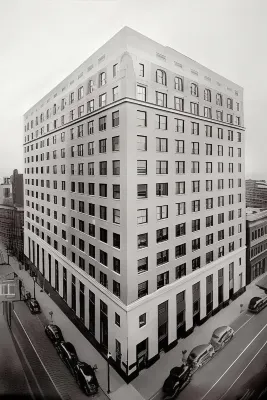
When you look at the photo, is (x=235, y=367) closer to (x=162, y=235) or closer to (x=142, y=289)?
(x=142, y=289)

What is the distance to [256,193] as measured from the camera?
12.7 meters

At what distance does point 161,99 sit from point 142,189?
15.0ft

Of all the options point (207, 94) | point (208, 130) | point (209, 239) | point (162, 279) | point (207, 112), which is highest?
point (207, 94)

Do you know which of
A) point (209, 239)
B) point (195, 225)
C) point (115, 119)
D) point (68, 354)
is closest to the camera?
point (68, 354)

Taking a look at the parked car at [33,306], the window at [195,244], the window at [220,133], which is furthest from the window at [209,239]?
the parked car at [33,306]

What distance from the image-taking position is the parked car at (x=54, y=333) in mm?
12872

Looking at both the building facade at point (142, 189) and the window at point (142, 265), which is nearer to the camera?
the building facade at point (142, 189)

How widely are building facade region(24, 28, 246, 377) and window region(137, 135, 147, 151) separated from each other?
0.10 metres

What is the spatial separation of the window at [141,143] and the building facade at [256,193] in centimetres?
527

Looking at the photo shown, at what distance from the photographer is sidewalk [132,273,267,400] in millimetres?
11719

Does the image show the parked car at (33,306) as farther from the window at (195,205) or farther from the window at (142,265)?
the window at (195,205)

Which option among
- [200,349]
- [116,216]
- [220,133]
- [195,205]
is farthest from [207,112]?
[200,349]

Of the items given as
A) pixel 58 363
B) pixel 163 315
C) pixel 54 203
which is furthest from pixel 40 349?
pixel 54 203

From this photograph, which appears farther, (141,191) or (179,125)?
(179,125)
